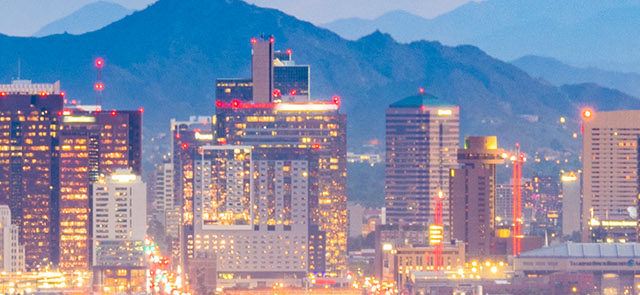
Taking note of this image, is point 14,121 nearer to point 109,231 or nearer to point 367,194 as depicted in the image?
point 109,231

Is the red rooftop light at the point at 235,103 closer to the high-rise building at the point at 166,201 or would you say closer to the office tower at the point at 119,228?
the high-rise building at the point at 166,201

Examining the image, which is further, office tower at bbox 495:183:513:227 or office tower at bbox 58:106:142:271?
office tower at bbox 495:183:513:227

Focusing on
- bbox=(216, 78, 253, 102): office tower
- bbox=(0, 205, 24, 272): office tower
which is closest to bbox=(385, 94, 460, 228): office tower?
bbox=(216, 78, 253, 102): office tower

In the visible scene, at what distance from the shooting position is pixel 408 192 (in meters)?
180

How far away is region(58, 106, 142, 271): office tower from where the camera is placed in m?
143

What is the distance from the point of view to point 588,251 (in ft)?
405

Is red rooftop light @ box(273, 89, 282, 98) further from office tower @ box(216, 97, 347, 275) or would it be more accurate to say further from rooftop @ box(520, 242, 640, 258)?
rooftop @ box(520, 242, 640, 258)

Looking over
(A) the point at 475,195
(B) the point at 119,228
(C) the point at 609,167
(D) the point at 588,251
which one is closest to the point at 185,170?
(B) the point at 119,228

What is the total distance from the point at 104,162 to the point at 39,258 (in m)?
12.2

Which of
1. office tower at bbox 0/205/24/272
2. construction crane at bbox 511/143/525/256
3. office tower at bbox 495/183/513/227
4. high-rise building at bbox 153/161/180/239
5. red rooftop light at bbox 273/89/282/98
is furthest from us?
red rooftop light at bbox 273/89/282/98

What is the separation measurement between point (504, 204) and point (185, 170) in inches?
740

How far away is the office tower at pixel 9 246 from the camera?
441 feet

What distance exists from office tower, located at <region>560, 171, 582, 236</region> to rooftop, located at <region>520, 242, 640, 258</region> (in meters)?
30.3

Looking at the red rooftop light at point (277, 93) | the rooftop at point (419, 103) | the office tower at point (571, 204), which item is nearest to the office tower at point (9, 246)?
the red rooftop light at point (277, 93)
